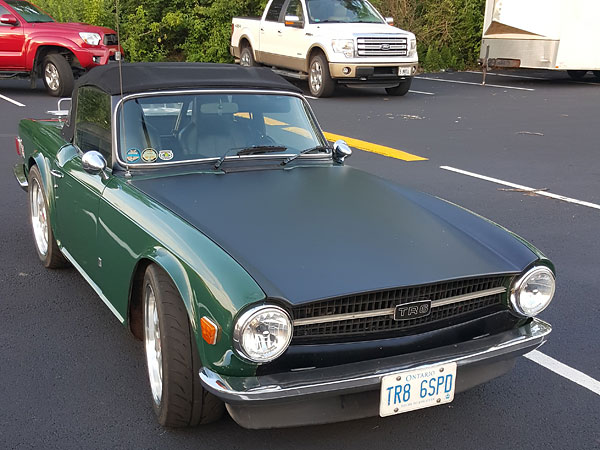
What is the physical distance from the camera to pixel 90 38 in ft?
48.0

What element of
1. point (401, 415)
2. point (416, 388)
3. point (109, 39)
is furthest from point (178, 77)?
point (109, 39)

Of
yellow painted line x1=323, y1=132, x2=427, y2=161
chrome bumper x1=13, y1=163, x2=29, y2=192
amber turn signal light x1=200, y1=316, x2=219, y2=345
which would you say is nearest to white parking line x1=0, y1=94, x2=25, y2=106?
yellow painted line x1=323, y1=132, x2=427, y2=161

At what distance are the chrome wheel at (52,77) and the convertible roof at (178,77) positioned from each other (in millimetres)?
10171

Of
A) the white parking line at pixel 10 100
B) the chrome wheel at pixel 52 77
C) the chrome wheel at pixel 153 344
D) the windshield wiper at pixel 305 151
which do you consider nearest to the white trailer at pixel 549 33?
the chrome wheel at pixel 52 77

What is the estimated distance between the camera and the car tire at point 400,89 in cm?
1520

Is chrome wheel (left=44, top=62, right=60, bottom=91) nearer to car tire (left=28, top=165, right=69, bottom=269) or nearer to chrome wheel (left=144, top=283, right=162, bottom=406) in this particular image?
car tire (left=28, top=165, right=69, bottom=269)

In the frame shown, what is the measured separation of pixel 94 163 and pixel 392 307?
1908 mm

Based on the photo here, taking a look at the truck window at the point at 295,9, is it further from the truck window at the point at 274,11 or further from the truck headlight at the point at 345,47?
the truck headlight at the point at 345,47

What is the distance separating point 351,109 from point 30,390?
1055 cm

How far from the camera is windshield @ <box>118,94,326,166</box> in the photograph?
4.28m

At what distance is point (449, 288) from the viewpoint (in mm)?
3213

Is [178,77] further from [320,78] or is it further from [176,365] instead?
[320,78]

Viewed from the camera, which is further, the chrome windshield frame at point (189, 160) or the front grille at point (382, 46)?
the front grille at point (382, 46)

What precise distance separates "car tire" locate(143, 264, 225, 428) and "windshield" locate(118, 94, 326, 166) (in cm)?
109
